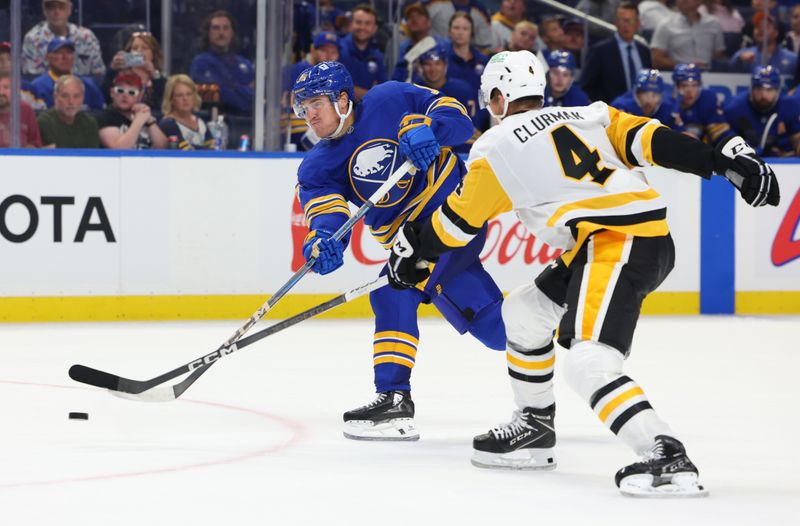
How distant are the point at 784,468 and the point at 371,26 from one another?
484 cm

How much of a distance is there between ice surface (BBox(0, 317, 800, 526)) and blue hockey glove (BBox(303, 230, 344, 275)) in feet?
1.57

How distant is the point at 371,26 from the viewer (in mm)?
7816

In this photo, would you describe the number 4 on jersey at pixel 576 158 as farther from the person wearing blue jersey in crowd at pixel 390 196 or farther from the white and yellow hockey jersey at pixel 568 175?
the person wearing blue jersey in crowd at pixel 390 196

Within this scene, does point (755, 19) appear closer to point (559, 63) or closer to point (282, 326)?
point (559, 63)

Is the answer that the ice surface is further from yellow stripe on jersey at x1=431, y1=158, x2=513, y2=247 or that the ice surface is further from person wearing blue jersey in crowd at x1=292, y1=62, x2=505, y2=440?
yellow stripe on jersey at x1=431, y1=158, x2=513, y2=247

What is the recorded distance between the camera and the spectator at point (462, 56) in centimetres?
784

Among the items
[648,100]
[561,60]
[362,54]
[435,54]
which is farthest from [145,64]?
[648,100]

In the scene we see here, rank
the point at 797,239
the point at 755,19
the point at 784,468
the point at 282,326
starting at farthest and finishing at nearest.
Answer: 1. the point at 755,19
2. the point at 797,239
3. the point at 282,326
4. the point at 784,468

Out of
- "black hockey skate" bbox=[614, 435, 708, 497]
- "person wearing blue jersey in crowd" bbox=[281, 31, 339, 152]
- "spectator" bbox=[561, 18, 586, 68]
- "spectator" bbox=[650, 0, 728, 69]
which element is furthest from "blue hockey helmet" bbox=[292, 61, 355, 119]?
"spectator" bbox=[650, 0, 728, 69]

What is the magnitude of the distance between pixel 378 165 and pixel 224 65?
309cm

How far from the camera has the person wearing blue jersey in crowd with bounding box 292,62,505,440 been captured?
397 cm

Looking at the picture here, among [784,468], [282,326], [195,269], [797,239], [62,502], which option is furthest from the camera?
[797,239]

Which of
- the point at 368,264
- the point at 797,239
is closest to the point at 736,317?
the point at 797,239

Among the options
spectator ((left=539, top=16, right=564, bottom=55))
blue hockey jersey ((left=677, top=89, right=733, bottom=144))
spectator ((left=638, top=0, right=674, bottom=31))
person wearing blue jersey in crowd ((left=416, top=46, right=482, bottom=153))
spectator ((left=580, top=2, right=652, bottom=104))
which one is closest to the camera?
person wearing blue jersey in crowd ((left=416, top=46, right=482, bottom=153))
